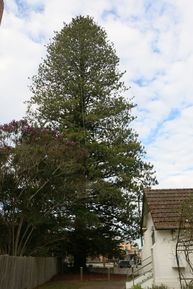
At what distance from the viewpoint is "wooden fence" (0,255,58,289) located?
736 inches

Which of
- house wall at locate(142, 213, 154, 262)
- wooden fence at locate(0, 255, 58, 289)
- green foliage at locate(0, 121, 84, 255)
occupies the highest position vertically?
green foliage at locate(0, 121, 84, 255)

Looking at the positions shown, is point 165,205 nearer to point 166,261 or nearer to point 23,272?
point 166,261

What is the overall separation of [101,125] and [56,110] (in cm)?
392

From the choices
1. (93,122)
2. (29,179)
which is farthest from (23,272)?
(93,122)

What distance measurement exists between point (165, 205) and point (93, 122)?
602 inches

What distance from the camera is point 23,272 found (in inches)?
874

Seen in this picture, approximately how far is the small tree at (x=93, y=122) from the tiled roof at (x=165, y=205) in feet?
25.5

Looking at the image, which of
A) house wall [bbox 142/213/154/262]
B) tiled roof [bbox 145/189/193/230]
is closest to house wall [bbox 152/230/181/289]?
tiled roof [bbox 145/189/193/230]

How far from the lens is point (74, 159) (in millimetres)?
27047

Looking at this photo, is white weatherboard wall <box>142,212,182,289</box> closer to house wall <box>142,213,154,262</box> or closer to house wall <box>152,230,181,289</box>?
house wall <box>152,230,181,289</box>

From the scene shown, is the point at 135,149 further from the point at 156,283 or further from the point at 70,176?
the point at 156,283

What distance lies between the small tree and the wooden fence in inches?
174

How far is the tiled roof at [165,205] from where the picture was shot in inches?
820

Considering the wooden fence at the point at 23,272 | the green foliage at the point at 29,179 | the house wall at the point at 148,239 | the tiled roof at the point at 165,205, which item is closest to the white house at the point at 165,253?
the tiled roof at the point at 165,205
